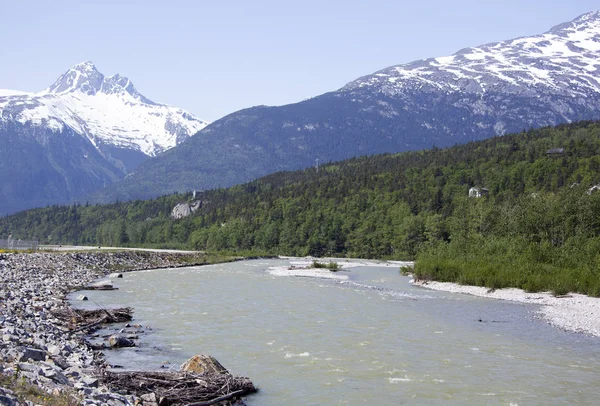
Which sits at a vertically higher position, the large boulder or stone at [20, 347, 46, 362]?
stone at [20, 347, 46, 362]

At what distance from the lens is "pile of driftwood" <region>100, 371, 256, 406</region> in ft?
62.0

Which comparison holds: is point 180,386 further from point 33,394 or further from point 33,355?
point 33,394

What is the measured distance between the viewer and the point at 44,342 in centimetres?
2342

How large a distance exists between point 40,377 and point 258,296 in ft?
116

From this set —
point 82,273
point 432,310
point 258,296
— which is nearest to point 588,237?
point 432,310

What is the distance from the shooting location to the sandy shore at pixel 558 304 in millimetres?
37312

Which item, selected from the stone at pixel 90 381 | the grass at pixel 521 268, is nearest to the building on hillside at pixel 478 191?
the grass at pixel 521 268

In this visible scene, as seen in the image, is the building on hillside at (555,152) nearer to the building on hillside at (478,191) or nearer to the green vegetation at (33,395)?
the building on hillside at (478,191)

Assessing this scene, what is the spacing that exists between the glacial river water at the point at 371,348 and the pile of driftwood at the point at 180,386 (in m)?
0.85

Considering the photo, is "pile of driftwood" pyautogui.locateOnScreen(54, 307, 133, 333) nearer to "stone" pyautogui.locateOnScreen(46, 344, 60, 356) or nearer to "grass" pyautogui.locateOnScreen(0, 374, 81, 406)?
"stone" pyautogui.locateOnScreen(46, 344, 60, 356)

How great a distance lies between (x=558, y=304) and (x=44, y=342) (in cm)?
3960

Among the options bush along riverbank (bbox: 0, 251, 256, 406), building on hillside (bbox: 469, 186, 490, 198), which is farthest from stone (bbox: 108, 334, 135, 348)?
building on hillside (bbox: 469, 186, 490, 198)

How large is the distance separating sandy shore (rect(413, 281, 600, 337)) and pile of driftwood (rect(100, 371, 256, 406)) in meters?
23.5

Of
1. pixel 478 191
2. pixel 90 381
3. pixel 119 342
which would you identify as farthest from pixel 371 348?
pixel 478 191
